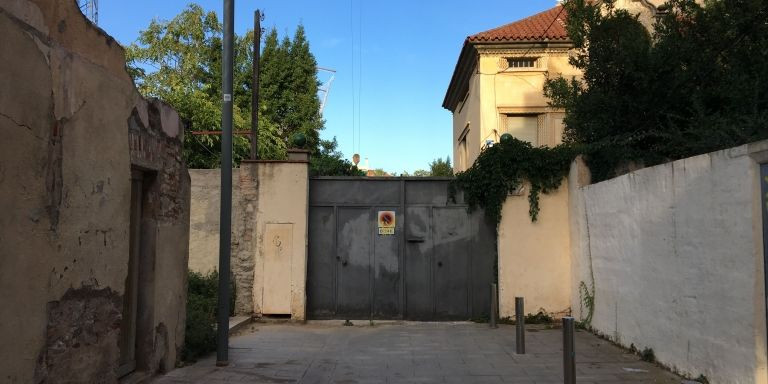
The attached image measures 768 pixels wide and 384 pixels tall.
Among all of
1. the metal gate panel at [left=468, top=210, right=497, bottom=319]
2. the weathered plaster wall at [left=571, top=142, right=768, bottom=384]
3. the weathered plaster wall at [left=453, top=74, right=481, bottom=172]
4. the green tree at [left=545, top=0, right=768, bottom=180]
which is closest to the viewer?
the weathered plaster wall at [left=571, top=142, right=768, bottom=384]

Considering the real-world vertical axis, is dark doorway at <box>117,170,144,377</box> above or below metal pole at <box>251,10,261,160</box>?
below

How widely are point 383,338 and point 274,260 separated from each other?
2.94 m

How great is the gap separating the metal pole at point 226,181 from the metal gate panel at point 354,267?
4.41m

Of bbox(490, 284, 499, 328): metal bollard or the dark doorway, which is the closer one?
the dark doorway

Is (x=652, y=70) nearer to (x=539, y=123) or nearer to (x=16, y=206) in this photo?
(x=539, y=123)

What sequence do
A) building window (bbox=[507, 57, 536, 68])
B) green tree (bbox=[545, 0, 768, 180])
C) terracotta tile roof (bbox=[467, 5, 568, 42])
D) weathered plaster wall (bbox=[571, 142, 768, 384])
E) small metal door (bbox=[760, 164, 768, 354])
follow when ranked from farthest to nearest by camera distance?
building window (bbox=[507, 57, 536, 68]), terracotta tile roof (bbox=[467, 5, 568, 42]), green tree (bbox=[545, 0, 768, 180]), weathered plaster wall (bbox=[571, 142, 768, 384]), small metal door (bbox=[760, 164, 768, 354])

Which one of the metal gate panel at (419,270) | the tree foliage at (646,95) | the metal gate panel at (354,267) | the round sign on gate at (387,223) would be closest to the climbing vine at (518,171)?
the tree foliage at (646,95)

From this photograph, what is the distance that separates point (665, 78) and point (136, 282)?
9163mm

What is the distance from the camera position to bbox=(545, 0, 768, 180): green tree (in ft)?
30.1

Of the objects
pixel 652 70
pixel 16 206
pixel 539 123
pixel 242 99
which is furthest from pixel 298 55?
pixel 16 206

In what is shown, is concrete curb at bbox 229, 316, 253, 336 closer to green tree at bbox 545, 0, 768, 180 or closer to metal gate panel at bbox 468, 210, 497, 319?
metal gate panel at bbox 468, 210, 497, 319

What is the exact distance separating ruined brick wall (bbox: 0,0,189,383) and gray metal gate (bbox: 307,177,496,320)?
5.30m

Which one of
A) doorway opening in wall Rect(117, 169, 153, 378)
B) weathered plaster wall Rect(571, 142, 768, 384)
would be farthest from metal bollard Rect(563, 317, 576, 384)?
doorway opening in wall Rect(117, 169, 153, 378)

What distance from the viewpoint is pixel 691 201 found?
6.59 metres
